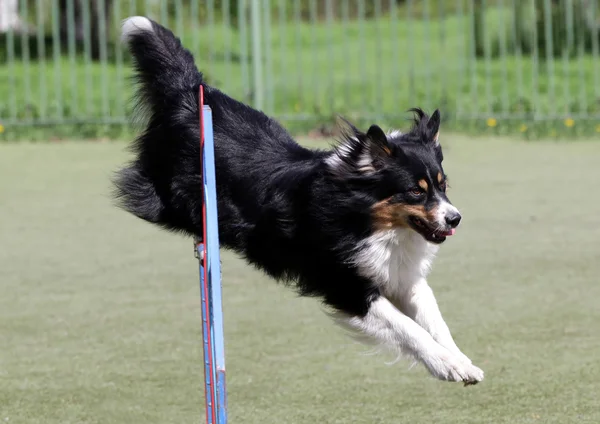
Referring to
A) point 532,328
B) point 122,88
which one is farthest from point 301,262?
point 122,88

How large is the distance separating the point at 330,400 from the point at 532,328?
1.56 meters

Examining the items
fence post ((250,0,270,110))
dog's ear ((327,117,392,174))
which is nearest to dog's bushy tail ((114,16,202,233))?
dog's ear ((327,117,392,174))

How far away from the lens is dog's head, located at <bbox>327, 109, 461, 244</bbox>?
4.60 meters

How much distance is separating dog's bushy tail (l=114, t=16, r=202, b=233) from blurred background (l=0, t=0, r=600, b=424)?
0.22 metres

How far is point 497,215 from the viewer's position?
9203 millimetres

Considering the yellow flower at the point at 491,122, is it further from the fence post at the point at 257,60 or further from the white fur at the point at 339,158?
the white fur at the point at 339,158

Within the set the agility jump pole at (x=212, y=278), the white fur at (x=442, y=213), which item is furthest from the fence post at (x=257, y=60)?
the agility jump pole at (x=212, y=278)

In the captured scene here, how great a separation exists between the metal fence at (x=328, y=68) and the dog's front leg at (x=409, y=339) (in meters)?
5.30

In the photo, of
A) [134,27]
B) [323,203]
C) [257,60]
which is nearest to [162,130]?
[134,27]

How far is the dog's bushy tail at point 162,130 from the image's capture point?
5.47m

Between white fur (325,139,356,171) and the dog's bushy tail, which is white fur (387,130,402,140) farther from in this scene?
the dog's bushy tail

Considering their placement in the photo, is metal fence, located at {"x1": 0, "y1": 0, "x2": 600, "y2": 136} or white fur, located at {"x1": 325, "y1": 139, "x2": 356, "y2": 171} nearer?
white fur, located at {"x1": 325, "y1": 139, "x2": 356, "y2": 171}

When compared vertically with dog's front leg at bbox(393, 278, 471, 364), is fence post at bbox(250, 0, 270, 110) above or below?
Result: above

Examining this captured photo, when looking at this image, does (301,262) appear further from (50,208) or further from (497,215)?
(50,208)
